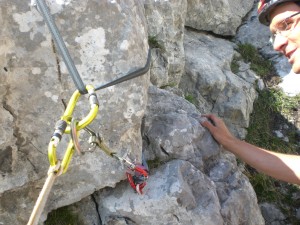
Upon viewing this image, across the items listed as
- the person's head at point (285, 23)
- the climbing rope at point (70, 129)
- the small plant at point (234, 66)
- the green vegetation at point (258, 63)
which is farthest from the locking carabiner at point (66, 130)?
the green vegetation at point (258, 63)

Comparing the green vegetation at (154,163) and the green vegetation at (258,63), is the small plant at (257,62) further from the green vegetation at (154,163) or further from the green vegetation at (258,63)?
the green vegetation at (154,163)

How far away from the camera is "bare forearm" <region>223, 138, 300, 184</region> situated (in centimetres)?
325

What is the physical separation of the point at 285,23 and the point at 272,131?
3.19 meters

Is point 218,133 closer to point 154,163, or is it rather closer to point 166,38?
point 154,163

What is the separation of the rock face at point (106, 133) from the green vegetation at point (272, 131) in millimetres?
1466

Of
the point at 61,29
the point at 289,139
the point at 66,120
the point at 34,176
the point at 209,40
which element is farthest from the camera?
the point at 209,40

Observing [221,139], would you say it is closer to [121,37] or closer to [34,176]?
[121,37]

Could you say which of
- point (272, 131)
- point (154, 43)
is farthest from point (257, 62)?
point (154, 43)

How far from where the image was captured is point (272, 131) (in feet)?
19.1

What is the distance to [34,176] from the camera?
2617 mm

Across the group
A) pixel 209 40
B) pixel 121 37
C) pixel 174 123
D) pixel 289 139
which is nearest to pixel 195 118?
pixel 174 123

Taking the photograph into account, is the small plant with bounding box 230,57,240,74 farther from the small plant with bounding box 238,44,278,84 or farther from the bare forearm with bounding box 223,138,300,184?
the bare forearm with bounding box 223,138,300,184

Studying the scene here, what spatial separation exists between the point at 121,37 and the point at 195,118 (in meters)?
1.21

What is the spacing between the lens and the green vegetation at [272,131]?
15.8ft
